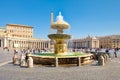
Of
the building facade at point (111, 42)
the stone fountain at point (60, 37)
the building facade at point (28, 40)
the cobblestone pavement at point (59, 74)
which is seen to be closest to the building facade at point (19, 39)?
the building facade at point (28, 40)

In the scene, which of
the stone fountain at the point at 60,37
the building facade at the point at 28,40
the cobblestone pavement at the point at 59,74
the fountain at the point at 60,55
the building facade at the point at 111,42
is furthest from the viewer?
the building facade at the point at 111,42

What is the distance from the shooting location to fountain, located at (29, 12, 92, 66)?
15.9 m

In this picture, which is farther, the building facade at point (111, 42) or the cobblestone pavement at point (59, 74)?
the building facade at point (111, 42)

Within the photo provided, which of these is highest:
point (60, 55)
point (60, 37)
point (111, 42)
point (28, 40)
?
point (28, 40)

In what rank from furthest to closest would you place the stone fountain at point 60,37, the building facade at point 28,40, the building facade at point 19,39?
the building facade at point 28,40, the building facade at point 19,39, the stone fountain at point 60,37

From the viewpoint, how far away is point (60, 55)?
61.7 ft

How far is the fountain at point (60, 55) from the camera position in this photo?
1595 cm

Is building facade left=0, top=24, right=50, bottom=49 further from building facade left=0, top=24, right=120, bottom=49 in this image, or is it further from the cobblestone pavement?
the cobblestone pavement

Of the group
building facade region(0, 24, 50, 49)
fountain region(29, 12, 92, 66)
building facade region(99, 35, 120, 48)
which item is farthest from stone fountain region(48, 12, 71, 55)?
building facade region(99, 35, 120, 48)

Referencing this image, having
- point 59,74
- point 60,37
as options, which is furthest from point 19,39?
point 59,74

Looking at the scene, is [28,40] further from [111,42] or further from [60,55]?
[60,55]

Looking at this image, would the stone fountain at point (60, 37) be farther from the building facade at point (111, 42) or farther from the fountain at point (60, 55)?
the building facade at point (111, 42)

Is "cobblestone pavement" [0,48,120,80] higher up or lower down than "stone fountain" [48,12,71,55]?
lower down

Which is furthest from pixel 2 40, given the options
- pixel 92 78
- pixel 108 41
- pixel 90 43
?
pixel 92 78
